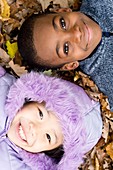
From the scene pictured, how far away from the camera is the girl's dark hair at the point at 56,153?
2313mm

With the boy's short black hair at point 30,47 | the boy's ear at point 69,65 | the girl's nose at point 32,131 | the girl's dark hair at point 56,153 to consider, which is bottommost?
the girl's dark hair at point 56,153

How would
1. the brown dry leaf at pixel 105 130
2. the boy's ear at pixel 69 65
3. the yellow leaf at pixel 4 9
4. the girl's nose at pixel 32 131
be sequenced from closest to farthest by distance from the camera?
the girl's nose at pixel 32 131
the boy's ear at pixel 69 65
the yellow leaf at pixel 4 9
the brown dry leaf at pixel 105 130

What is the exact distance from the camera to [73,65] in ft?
8.29

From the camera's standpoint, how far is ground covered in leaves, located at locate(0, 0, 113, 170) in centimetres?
266

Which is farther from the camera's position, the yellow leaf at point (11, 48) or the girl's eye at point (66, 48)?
the yellow leaf at point (11, 48)

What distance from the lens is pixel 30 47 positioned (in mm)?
2395

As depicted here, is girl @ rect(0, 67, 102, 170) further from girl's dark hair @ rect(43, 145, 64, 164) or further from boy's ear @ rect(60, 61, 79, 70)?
boy's ear @ rect(60, 61, 79, 70)

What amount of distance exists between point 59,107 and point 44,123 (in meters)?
0.12

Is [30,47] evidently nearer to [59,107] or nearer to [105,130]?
[59,107]

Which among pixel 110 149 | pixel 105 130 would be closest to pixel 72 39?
pixel 105 130

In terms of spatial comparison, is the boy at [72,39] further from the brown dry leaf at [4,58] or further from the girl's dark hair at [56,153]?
the girl's dark hair at [56,153]

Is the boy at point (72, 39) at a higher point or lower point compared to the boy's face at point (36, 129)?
higher

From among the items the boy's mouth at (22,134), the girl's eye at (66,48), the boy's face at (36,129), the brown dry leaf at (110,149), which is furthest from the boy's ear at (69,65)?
the brown dry leaf at (110,149)

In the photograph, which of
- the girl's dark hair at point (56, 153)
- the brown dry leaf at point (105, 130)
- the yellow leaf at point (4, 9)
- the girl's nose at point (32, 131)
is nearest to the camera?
the girl's nose at point (32, 131)
